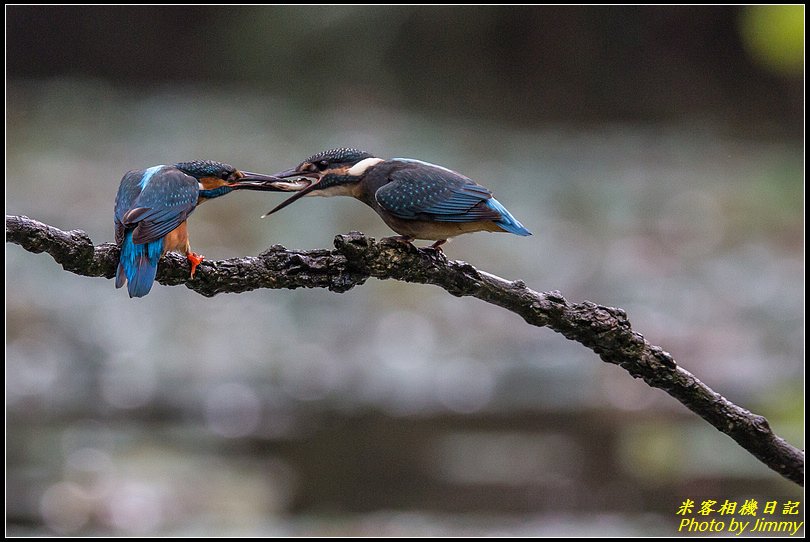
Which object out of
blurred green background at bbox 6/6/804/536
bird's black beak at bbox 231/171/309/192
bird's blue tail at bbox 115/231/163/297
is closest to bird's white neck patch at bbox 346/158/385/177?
bird's black beak at bbox 231/171/309/192

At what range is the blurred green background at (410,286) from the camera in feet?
12.6

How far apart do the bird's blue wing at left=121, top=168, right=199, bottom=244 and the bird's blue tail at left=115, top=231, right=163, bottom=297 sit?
13 millimetres

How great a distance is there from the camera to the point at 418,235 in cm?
178

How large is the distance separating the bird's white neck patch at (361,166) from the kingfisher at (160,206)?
0.51 ft

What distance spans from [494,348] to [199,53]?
142 inches

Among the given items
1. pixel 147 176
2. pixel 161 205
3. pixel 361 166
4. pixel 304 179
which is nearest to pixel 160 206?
pixel 161 205

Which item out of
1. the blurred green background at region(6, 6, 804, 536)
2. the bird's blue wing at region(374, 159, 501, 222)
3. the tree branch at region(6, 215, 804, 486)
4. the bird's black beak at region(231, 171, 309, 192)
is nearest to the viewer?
the tree branch at region(6, 215, 804, 486)

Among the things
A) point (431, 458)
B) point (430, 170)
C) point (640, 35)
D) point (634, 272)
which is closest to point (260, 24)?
point (640, 35)

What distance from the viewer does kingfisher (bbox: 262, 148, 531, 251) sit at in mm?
1778

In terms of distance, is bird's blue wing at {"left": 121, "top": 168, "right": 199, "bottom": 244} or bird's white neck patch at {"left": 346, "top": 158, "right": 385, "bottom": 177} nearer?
bird's blue wing at {"left": 121, "top": 168, "right": 199, "bottom": 244}

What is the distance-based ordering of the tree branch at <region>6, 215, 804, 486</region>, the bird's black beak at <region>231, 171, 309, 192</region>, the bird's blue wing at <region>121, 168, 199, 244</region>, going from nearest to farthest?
the tree branch at <region>6, 215, 804, 486</region> < the bird's blue wing at <region>121, 168, 199, 244</region> < the bird's black beak at <region>231, 171, 309, 192</region>

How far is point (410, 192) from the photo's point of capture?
71.2 inches

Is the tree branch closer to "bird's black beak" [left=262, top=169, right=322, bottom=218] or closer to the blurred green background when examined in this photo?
"bird's black beak" [left=262, top=169, right=322, bottom=218]

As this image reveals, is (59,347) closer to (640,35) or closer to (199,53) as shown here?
(199,53)
